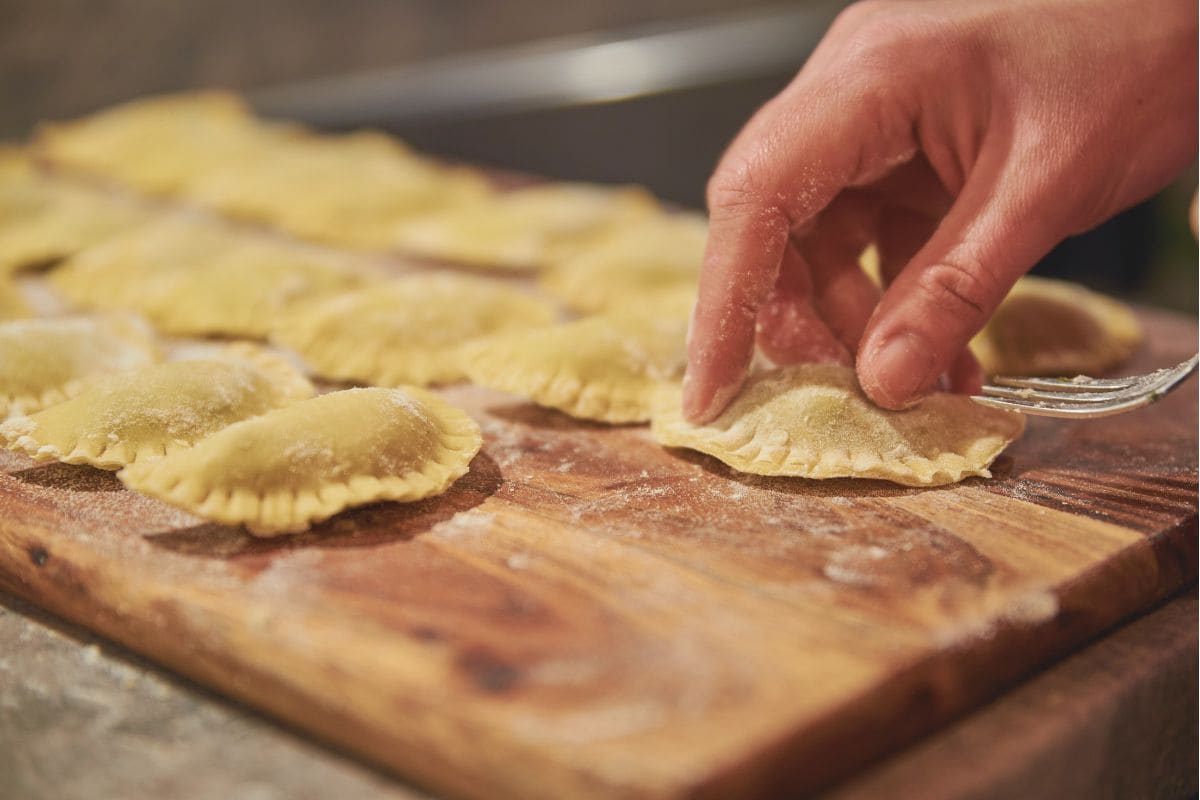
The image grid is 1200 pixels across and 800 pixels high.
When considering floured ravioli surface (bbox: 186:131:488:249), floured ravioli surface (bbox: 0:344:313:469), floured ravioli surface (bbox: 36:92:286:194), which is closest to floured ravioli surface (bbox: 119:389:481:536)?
floured ravioli surface (bbox: 0:344:313:469)

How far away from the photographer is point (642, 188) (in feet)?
15.7

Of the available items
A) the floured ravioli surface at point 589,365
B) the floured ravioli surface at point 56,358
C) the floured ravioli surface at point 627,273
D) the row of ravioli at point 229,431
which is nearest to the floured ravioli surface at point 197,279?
the floured ravioli surface at point 56,358

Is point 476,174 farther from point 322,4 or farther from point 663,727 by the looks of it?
point 663,727

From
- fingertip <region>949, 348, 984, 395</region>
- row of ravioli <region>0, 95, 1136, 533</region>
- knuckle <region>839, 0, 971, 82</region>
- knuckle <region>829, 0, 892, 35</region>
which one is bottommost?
row of ravioli <region>0, 95, 1136, 533</region>

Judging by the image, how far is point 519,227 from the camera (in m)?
3.44

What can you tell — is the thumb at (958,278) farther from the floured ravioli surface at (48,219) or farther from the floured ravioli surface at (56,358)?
the floured ravioli surface at (48,219)

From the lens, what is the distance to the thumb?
178 cm

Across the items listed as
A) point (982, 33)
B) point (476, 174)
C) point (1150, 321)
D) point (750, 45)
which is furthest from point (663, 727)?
point (750, 45)

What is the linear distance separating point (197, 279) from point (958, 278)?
1916 mm

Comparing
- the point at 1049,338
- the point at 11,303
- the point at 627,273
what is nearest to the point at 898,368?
the point at 1049,338

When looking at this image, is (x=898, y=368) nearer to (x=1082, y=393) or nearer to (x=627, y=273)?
(x=1082, y=393)

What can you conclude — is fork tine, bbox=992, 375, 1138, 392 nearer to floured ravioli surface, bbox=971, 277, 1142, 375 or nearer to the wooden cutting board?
the wooden cutting board

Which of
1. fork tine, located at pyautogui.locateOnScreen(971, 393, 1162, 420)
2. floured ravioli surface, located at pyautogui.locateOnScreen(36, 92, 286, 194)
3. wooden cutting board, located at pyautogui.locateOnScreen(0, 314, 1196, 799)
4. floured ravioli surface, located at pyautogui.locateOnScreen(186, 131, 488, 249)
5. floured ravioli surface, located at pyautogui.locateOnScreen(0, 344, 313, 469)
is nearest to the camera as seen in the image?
wooden cutting board, located at pyautogui.locateOnScreen(0, 314, 1196, 799)

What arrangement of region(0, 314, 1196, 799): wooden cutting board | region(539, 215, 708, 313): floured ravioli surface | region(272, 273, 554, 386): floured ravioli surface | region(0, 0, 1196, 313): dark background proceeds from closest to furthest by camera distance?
1. region(0, 314, 1196, 799): wooden cutting board
2. region(272, 273, 554, 386): floured ravioli surface
3. region(539, 215, 708, 313): floured ravioli surface
4. region(0, 0, 1196, 313): dark background
